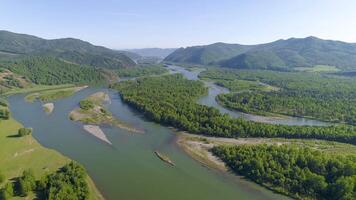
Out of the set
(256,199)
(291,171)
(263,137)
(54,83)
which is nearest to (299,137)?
(263,137)

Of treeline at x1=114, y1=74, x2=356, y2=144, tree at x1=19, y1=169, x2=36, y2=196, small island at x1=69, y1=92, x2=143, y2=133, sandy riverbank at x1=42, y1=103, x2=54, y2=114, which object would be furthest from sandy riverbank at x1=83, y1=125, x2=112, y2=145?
sandy riverbank at x1=42, y1=103, x2=54, y2=114

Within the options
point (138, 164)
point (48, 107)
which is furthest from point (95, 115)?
point (138, 164)

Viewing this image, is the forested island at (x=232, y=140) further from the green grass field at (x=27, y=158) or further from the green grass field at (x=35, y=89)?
the green grass field at (x=35, y=89)

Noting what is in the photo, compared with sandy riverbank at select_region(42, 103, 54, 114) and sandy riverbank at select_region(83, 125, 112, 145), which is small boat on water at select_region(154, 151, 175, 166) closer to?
sandy riverbank at select_region(83, 125, 112, 145)

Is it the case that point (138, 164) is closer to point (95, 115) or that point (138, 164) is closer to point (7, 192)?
point (7, 192)

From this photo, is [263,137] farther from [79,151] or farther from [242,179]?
[79,151]

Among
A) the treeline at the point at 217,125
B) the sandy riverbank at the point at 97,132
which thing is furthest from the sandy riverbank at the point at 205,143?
the sandy riverbank at the point at 97,132
